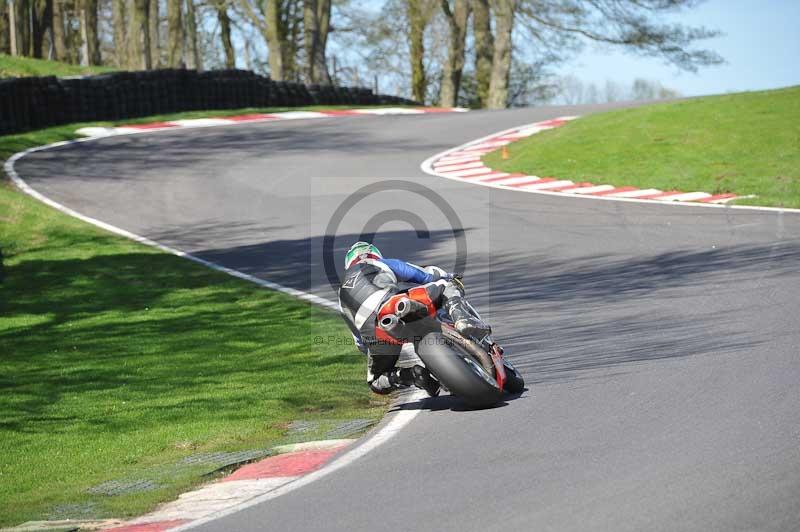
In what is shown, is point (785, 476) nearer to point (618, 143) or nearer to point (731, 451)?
point (731, 451)

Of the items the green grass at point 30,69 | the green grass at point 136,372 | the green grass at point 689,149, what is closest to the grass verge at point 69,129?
the green grass at point 30,69

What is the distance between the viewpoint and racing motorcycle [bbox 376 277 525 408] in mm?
7262

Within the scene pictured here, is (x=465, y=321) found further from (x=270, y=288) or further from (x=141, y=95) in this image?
(x=141, y=95)

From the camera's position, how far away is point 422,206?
56.8 ft

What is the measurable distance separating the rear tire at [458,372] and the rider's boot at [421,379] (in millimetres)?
266

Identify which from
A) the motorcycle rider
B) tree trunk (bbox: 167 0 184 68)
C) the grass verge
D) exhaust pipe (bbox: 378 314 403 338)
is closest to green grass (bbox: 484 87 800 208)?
the grass verge

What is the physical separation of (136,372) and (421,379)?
3132 millimetres

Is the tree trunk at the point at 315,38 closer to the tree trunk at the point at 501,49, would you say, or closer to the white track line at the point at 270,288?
the tree trunk at the point at 501,49

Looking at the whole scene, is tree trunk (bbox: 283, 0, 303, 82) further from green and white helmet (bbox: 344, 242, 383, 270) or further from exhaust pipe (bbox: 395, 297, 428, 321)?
exhaust pipe (bbox: 395, 297, 428, 321)

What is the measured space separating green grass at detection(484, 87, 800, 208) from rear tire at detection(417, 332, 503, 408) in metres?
10.1

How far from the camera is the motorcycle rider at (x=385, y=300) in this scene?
7.44 meters

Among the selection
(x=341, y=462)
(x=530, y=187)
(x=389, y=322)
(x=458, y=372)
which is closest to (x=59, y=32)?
(x=530, y=187)

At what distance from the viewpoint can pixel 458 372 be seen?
7.25m

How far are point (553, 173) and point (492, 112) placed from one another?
11.2m
